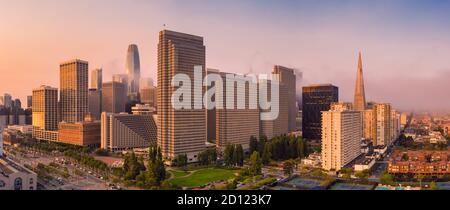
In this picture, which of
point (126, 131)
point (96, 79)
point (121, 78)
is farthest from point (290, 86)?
point (121, 78)

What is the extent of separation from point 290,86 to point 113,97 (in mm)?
→ 10644

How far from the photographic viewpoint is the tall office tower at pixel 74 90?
16.1m

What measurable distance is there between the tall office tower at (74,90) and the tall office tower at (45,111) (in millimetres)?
356

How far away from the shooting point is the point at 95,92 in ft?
67.7

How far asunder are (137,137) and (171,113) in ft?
13.2

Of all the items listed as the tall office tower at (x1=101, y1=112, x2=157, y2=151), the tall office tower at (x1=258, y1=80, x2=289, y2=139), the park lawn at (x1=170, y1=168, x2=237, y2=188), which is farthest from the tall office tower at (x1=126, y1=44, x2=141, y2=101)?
the park lawn at (x1=170, y1=168, x2=237, y2=188)

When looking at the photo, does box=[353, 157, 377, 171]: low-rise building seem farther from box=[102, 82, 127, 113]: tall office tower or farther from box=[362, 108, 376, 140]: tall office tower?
box=[102, 82, 127, 113]: tall office tower

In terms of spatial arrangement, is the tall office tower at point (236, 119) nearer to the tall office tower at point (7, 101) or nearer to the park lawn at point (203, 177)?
the park lawn at point (203, 177)

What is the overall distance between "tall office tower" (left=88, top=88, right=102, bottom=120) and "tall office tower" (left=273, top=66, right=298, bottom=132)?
393 inches

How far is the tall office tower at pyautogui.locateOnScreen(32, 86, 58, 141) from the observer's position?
16.0 m

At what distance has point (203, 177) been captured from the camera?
771 centimetres

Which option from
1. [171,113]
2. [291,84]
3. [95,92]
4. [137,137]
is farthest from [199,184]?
[95,92]

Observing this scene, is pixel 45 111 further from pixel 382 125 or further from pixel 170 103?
pixel 382 125

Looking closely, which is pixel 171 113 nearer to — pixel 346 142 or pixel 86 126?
pixel 346 142
